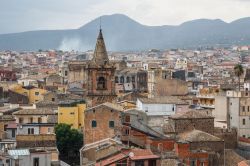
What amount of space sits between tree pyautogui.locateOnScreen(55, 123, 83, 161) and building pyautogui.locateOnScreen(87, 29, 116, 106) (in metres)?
4.32

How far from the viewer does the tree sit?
177 feet

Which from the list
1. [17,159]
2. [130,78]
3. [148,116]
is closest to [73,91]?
[130,78]

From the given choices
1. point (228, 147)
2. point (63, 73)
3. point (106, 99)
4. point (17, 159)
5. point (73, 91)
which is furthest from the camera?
point (63, 73)

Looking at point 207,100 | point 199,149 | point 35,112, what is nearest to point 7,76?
point 207,100

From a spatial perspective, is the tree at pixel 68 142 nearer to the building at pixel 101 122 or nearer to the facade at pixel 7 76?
the building at pixel 101 122

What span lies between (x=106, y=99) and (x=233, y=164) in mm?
15220

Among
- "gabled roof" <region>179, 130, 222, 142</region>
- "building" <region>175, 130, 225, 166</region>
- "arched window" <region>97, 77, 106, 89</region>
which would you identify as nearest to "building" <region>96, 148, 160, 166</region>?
"building" <region>175, 130, 225, 166</region>

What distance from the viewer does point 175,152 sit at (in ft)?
146

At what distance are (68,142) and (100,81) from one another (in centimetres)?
747

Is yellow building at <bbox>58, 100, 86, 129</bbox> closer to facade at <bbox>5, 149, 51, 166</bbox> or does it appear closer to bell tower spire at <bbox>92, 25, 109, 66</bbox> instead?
bell tower spire at <bbox>92, 25, 109, 66</bbox>

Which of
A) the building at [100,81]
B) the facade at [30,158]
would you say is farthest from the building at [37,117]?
the facade at [30,158]

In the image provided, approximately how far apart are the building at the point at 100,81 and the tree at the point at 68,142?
4318mm

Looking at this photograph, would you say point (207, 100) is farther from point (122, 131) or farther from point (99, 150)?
point (99, 150)

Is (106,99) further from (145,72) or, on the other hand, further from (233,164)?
(145,72)
